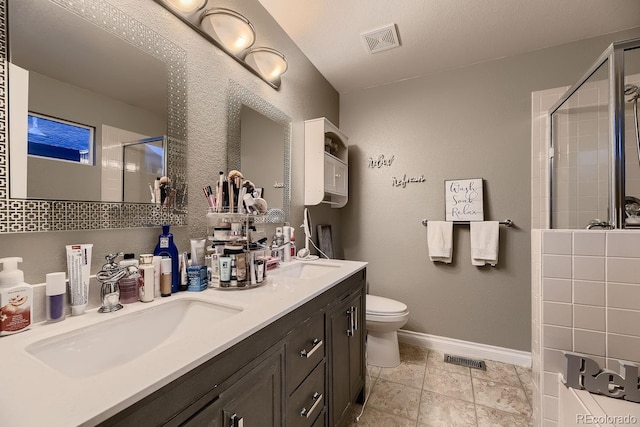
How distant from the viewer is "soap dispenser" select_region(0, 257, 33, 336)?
0.62 m

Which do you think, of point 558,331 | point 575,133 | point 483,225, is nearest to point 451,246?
point 483,225

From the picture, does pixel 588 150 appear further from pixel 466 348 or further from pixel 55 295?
pixel 55 295

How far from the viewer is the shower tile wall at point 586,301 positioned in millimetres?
886

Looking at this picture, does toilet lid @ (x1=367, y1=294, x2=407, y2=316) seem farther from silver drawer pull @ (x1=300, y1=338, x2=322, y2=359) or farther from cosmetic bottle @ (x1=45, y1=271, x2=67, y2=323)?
cosmetic bottle @ (x1=45, y1=271, x2=67, y2=323)

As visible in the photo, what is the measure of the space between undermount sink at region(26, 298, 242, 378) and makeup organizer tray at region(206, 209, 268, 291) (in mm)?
144

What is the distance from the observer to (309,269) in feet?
5.36

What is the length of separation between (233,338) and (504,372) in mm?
2202

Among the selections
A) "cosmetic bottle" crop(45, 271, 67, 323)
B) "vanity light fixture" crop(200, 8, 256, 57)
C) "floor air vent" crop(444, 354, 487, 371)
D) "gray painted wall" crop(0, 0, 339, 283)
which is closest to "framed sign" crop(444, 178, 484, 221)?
"floor air vent" crop(444, 354, 487, 371)

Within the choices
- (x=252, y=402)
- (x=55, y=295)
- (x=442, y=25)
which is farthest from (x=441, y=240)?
(x=55, y=295)

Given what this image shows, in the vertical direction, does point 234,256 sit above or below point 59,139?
below

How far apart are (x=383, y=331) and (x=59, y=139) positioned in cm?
200

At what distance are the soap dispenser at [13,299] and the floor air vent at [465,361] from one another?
2420mm

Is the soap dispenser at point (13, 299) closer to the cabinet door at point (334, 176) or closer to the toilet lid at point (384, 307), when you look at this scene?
the cabinet door at point (334, 176)

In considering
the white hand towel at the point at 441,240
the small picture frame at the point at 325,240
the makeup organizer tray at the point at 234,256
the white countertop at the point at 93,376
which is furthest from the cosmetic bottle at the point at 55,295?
the white hand towel at the point at 441,240
